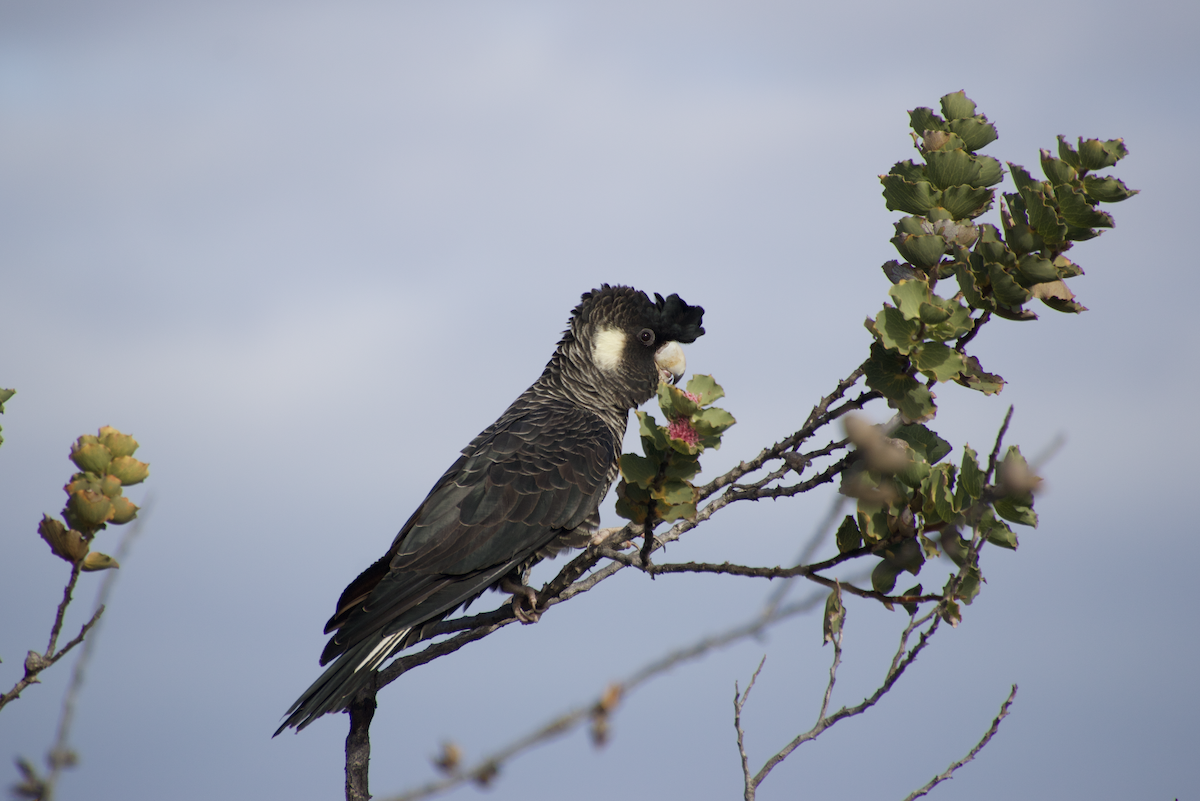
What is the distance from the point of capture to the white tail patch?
11.8 ft

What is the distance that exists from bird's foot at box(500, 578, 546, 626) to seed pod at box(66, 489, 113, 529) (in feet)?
6.30

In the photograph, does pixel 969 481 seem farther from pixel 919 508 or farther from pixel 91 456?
pixel 91 456

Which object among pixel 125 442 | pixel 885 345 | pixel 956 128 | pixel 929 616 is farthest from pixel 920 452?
pixel 125 442

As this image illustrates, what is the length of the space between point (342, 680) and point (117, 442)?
1.71 m

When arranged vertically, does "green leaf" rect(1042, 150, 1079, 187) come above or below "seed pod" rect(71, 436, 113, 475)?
above

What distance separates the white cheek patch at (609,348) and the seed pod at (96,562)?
10.9 ft

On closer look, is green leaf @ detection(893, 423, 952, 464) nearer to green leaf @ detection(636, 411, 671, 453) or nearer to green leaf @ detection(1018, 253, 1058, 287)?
green leaf @ detection(1018, 253, 1058, 287)

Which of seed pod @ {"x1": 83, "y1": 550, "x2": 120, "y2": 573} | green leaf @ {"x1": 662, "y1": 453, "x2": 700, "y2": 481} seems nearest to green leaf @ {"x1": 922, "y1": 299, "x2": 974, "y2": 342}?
green leaf @ {"x1": 662, "y1": 453, "x2": 700, "y2": 481}

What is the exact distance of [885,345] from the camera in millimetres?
2598

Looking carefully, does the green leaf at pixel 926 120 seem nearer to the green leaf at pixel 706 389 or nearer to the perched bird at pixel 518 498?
the green leaf at pixel 706 389

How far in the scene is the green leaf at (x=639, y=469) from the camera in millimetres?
2562

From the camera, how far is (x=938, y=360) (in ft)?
8.52

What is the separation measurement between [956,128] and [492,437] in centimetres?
273

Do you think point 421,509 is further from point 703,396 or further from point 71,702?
point 71,702
